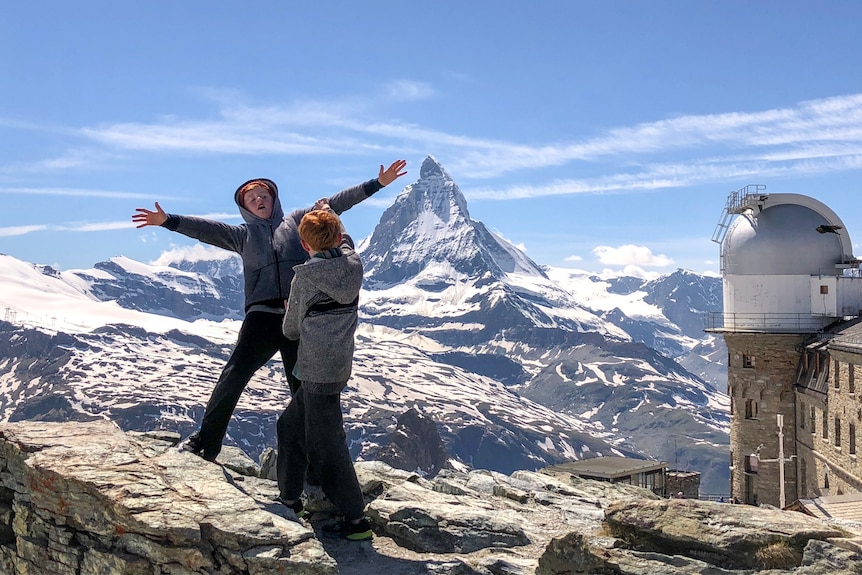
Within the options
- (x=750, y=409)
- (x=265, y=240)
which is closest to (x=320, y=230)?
(x=265, y=240)

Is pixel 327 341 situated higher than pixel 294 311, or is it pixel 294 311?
pixel 294 311

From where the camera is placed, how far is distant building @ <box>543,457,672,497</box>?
40250 mm

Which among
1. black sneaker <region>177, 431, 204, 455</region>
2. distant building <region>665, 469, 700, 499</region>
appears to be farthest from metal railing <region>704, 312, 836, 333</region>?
black sneaker <region>177, 431, 204, 455</region>

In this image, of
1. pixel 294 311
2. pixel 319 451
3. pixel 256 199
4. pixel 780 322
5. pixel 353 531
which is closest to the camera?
pixel 294 311

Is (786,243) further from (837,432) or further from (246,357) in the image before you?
(246,357)

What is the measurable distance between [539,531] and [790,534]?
17.3ft

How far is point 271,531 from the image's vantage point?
10055 millimetres

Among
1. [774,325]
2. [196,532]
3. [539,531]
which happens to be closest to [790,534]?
[539,531]

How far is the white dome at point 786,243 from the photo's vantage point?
5509 cm

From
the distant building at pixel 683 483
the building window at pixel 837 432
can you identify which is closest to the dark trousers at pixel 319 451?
the distant building at pixel 683 483

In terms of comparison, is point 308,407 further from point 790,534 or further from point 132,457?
point 790,534

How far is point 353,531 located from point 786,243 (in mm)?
51191

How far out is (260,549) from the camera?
9.81 metres

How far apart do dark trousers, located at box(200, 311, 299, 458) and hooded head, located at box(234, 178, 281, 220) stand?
1726mm
